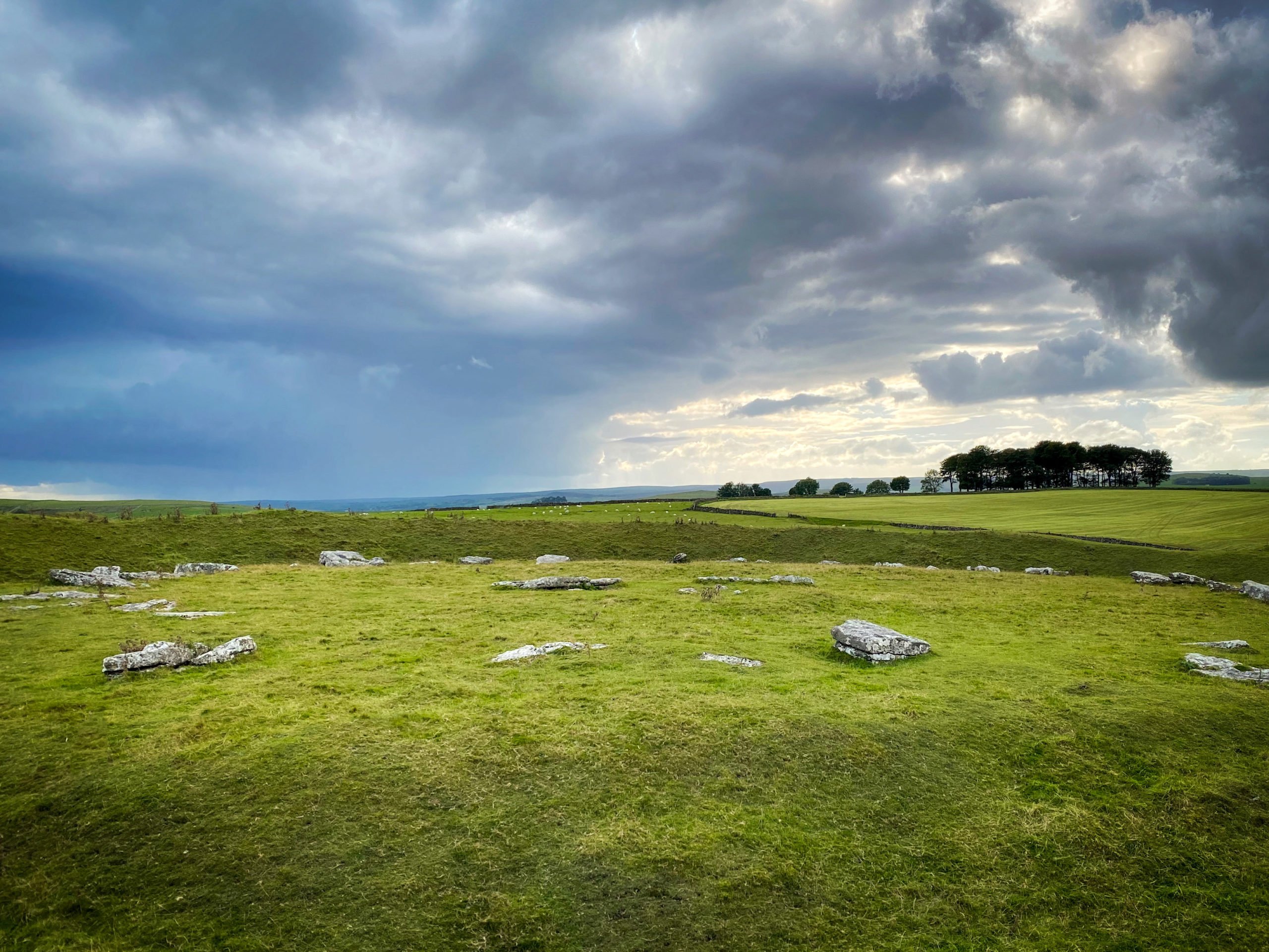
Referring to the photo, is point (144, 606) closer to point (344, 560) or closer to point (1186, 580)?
point (344, 560)

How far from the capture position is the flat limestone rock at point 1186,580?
4109cm

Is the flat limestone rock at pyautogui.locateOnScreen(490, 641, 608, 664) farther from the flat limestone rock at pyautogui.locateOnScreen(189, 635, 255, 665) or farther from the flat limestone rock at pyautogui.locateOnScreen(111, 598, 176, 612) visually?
the flat limestone rock at pyautogui.locateOnScreen(111, 598, 176, 612)

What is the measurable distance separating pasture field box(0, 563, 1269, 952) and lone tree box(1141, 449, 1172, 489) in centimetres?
20344

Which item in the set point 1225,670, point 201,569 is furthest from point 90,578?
point 1225,670

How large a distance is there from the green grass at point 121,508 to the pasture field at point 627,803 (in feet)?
144

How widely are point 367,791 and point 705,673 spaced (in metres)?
10.1

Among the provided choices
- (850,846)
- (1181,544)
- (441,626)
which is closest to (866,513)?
(1181,544)

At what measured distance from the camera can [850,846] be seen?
10.7 metres

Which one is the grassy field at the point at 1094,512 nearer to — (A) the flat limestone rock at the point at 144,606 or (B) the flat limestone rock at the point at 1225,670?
(B) the flat limestone rock at the point at 1225,670

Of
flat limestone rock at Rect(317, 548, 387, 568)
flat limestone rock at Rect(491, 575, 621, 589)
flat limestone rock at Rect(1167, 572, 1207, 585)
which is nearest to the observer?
flat limestone rock at Rect(491, 575, 621, 589)

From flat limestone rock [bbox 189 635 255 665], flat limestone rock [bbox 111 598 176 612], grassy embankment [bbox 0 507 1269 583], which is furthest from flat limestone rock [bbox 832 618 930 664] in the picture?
grassy embankment [bbox 0 507 1269 583]

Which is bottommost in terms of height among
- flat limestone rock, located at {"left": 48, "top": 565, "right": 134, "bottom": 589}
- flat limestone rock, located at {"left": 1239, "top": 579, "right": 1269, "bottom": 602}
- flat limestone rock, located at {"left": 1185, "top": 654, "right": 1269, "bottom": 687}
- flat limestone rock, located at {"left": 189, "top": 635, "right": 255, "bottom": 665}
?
flat limestone rock, located at {"left": 1239, "top": 579, "right": 1269, "bottom": 602}

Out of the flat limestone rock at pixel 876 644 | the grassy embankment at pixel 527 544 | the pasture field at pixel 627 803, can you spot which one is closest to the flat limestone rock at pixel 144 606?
the pasture field at pixel 627 803

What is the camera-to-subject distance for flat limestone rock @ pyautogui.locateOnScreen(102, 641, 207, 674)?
17.2 meters
